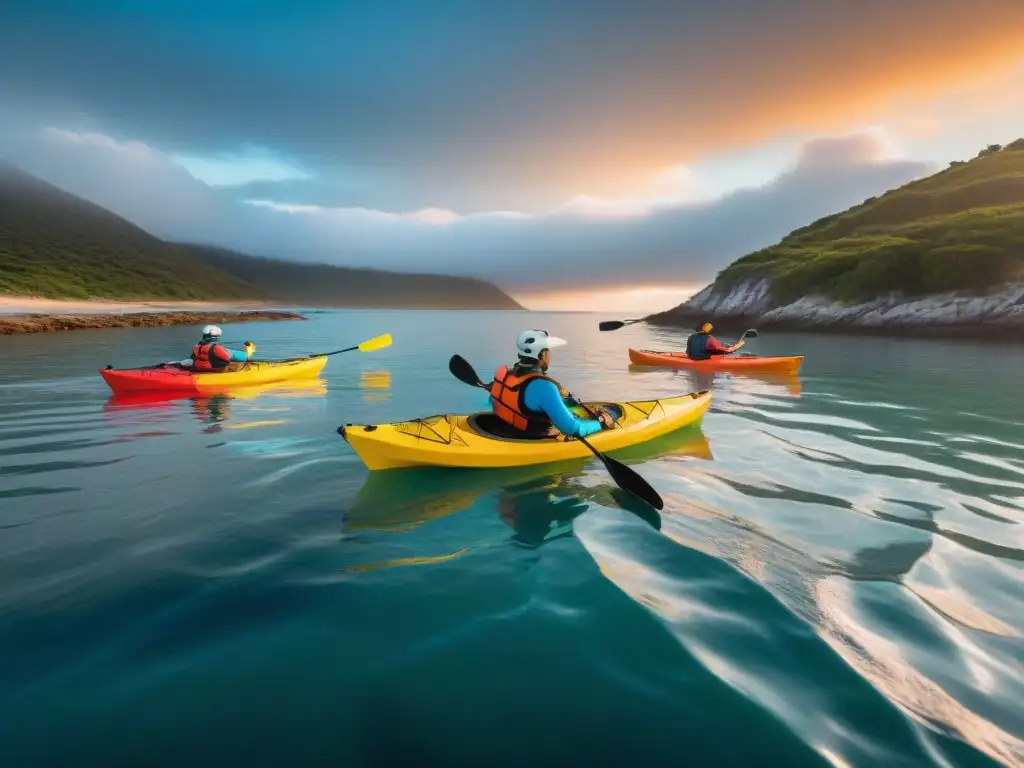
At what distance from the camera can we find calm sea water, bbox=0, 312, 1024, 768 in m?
3.16

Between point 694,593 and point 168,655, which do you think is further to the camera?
point 694,593

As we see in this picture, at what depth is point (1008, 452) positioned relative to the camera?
9438 millimetres

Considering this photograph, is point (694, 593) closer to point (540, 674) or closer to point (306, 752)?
point (540, 674)

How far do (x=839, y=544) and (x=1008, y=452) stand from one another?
6.46 metres

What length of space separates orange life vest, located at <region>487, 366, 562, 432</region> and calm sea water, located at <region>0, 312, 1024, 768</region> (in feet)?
2.70

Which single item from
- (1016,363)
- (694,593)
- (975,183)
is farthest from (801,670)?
(975,183)

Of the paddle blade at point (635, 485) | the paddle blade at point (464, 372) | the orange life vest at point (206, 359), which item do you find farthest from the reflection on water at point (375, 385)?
the paddle blade at point (635, 485)

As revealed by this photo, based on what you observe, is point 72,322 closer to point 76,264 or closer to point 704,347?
point 704,347

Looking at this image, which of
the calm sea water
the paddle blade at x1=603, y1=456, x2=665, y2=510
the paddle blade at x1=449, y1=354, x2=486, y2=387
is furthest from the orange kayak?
the paddle blade at x1=603, y1=456, x2=665, y2=510

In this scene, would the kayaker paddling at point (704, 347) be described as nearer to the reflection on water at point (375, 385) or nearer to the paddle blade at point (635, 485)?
the reflection on water at point (375, 385)

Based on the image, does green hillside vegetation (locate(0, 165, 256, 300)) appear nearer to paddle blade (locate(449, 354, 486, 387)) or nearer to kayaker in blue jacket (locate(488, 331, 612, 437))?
paddle blade (locate(449, 354, 486, 387))

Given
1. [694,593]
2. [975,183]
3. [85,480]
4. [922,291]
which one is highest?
[975,183]

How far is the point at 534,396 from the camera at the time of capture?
7.91 meters

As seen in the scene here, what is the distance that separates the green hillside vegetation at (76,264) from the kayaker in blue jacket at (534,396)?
12477cm
